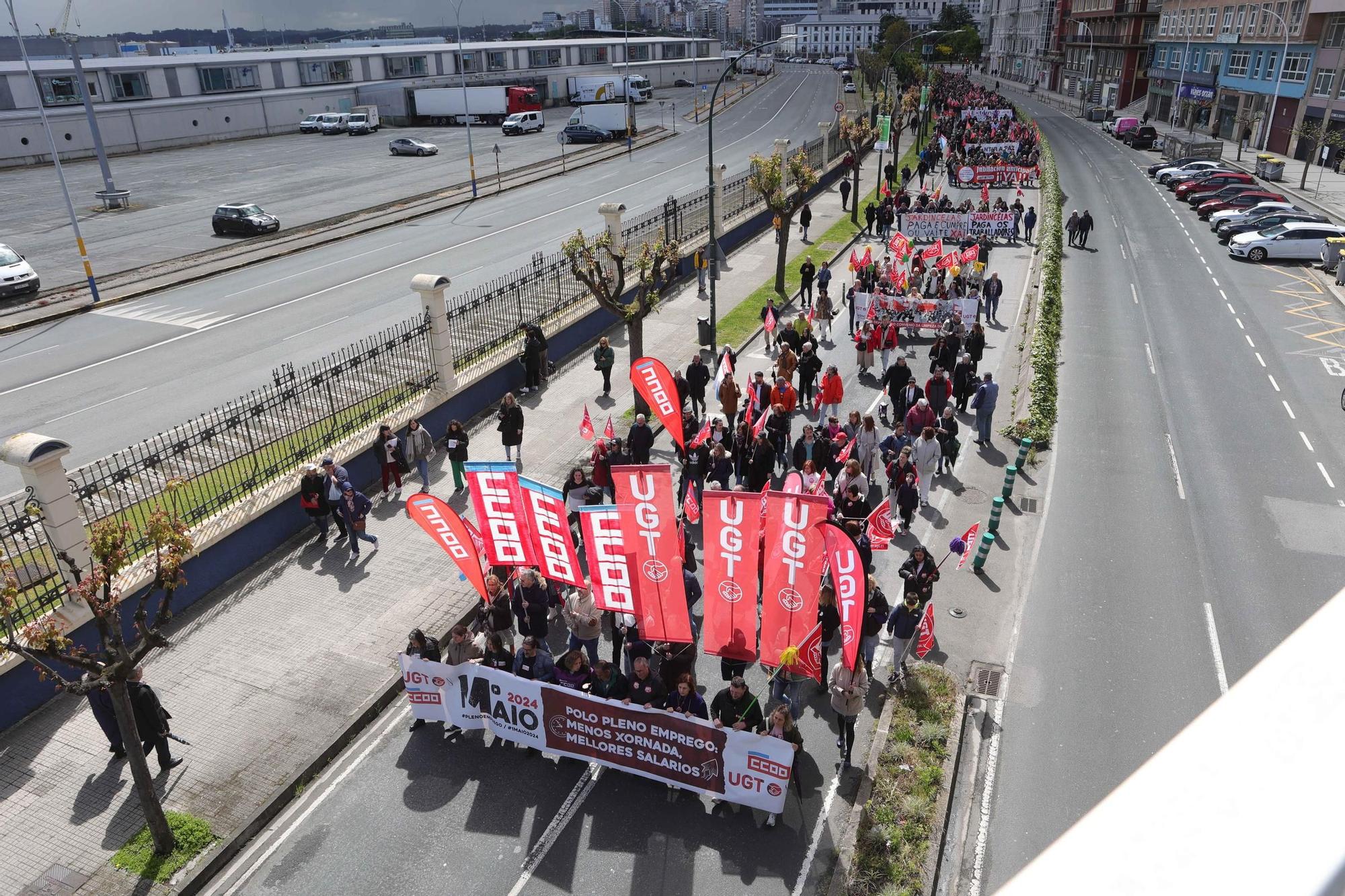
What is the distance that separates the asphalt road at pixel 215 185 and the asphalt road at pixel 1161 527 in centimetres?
3397

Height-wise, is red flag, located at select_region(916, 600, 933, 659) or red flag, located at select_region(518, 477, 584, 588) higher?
red flag, located at select_region(518, 477, 584, 588)

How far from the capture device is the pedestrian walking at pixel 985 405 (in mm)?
18391

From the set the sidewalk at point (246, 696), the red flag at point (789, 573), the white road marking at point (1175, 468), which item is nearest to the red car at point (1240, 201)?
the white road marking at point (1175, 468)

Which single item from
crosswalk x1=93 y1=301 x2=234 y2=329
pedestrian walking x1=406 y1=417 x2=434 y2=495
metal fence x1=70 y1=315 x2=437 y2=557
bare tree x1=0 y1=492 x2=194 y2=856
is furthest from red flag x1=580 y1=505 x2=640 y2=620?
crosswalk x1=93 y1=301 x2=234 y2=329

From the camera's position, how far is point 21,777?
35.8 ft

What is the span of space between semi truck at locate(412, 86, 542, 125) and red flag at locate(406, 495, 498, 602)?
68.4m

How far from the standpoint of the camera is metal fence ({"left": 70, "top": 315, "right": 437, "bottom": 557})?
14.1m

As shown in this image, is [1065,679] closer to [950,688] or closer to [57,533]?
[950,688]

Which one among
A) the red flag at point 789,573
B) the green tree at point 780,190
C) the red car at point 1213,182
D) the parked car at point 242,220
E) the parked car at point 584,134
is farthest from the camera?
the parked car at point 584,134

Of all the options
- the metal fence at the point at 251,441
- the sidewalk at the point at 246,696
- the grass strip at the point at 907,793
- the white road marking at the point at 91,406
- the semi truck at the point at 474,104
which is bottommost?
the sidewalk at the point at 246,696

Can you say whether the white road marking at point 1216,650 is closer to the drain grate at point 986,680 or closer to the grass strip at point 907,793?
the drain grate at point 986,680

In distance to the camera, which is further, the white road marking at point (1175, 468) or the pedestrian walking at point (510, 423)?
the pedestrian walking at point (510, 423)

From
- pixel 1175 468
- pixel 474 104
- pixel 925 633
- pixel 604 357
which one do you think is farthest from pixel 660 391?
pixel 474 104

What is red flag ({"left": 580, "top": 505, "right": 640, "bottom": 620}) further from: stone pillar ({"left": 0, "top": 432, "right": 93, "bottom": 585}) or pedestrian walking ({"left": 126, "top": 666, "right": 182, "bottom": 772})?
stone pillar ({"left": 0, "top": 432, "right": 93, "bottom": 585})
